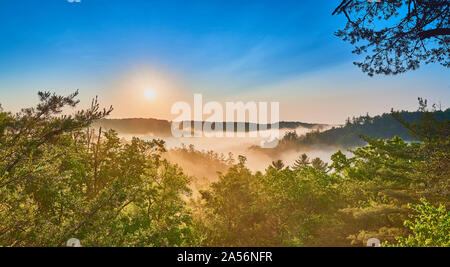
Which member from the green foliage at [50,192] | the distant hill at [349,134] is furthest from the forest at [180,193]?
the distant hill at [349,134]

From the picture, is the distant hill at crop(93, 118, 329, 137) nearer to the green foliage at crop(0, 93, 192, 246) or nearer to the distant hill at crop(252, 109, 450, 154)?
the green foliage at crop(0, 93, 192, 246)

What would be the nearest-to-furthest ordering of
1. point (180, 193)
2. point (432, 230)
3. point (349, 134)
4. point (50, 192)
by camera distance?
1. point (432, 230)
2. point (50, 192)
3. point (180, 193)
4. point (349, 134)

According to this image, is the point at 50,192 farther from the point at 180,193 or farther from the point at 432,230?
the point at 432,230

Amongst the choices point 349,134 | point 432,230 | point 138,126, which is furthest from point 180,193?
point 349,134

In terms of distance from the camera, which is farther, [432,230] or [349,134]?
[349,134]

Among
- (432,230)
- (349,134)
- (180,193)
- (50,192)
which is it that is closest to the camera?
(432,230)

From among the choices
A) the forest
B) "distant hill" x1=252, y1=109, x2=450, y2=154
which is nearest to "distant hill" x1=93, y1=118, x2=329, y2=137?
the forest

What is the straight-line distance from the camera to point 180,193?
1997cm

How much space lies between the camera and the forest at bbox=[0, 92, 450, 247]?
646cm

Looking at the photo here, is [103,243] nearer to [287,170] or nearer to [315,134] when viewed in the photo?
[287,170]

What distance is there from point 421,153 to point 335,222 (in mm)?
19852

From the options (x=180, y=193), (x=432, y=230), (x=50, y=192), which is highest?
(x=50, y=192)

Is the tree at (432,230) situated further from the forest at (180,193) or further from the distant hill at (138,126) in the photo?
the distant hill at (138,126)

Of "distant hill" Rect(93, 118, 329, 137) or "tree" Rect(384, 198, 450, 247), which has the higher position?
"distant hill" Rect(93, 118, 329, 137)
